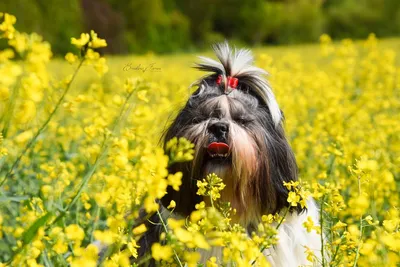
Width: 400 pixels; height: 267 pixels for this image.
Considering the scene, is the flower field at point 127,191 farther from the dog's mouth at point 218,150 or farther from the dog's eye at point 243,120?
the dog's eye at point 243,120

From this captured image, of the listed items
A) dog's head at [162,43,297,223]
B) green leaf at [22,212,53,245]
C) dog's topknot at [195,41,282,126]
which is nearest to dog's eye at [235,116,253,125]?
dog's head at [162,43,297,223]

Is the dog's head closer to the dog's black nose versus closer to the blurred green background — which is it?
the dog's black nose

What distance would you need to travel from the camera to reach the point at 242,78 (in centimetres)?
270

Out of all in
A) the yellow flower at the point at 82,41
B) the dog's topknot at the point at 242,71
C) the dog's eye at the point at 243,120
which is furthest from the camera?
the dog's topknot at the point at 242,71

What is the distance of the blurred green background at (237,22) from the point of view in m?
22.6

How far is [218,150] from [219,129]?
0.27 ft

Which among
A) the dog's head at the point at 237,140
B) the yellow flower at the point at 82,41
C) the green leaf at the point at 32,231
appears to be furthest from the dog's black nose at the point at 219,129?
the green leaf at the point at 32,231

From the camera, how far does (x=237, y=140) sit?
7.63 ft

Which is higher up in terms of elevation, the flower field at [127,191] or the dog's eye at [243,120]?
the dog's eye at [243,120]

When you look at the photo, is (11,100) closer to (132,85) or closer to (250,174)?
(132,85)

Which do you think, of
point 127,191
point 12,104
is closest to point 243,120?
point 127,191

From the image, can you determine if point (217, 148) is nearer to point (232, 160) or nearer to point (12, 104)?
point (232, 160)

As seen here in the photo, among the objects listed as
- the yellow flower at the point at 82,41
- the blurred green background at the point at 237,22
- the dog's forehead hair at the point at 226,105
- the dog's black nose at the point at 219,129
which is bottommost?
the dog's black nose at the point at 219,129

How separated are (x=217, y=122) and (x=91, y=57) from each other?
101 cm
